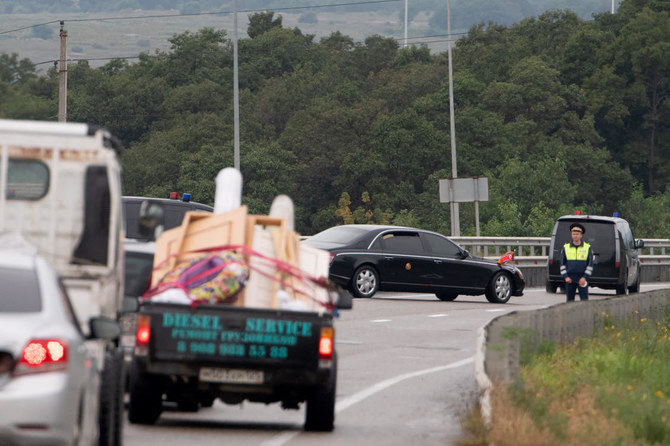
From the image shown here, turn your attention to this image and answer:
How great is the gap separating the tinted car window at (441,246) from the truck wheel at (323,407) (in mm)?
18212

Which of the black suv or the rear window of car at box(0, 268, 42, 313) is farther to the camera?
the black suv

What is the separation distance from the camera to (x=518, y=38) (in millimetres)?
115188

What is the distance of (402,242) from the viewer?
Answer: 2994 cm

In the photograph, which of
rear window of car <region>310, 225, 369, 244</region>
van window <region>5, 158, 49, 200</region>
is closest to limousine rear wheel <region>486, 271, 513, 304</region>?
rear window of car <region>310, 225, 369, 244</region>

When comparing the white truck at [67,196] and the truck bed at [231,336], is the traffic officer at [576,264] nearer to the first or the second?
the truck bed at [231,336]

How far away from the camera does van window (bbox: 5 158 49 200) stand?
437 inches

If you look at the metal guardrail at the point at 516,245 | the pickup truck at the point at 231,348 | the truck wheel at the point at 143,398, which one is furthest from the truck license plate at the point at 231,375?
the metal guardrail at the point at 516,245

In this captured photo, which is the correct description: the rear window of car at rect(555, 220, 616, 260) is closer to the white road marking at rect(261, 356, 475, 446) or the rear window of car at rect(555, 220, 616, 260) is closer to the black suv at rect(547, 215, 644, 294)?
the black suv at rect(547, 215, 644, 294)

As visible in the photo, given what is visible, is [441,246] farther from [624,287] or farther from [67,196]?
[67,196]

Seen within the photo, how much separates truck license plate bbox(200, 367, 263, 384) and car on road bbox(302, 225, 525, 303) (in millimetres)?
16973

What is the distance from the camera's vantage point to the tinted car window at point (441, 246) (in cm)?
3019

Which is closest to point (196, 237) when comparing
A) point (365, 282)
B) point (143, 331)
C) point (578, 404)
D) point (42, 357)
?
point (143, 331)

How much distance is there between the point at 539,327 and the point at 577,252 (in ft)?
24.2

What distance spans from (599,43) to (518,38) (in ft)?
33.8
